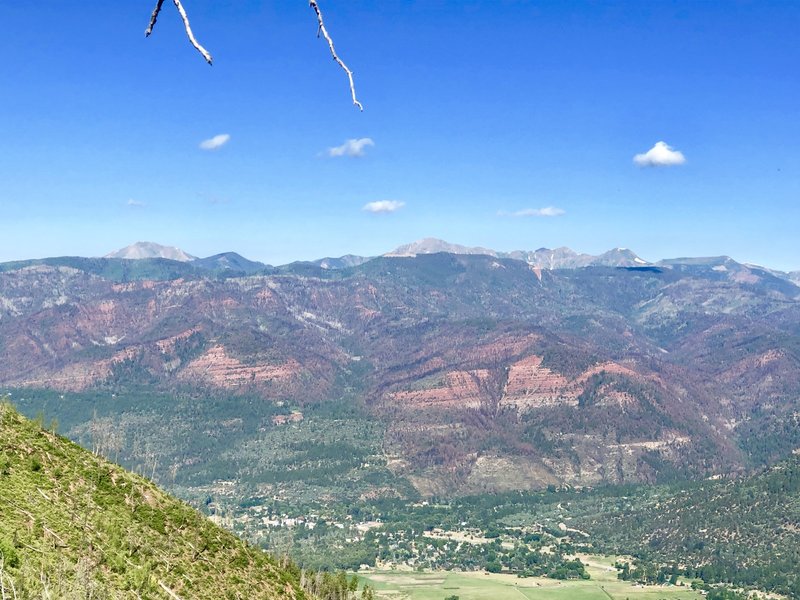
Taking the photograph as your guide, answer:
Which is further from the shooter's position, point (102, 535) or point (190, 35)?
point (102, 535)

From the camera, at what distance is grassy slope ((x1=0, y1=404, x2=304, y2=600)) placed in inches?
2751

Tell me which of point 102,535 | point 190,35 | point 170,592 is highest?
point 190,35

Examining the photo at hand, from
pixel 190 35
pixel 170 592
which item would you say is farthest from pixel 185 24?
pixel 170 592

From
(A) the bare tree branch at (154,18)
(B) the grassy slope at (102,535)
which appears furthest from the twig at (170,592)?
(A) the bare tree branch at (154,18)

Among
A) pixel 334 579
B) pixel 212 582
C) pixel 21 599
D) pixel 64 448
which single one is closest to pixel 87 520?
pixel 212 582

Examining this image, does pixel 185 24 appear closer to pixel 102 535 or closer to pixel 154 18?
pixel 154 18

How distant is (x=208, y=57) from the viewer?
22656 millimetres

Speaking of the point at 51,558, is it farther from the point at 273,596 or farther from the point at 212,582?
the point at 273,596

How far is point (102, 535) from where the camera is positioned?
84.9 metres

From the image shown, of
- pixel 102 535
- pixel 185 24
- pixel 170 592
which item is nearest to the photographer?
pixel 185 24

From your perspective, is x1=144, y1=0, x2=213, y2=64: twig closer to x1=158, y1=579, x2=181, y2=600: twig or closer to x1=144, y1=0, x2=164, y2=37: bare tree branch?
x1=144, y1=0, x2=164, y2=37: bare tree branch

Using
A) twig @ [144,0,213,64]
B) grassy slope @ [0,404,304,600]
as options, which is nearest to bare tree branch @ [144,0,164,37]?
twig @ [144,0,213,64]

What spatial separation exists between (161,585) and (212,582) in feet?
36.1

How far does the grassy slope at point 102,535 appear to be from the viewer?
229 feet
